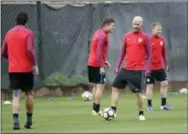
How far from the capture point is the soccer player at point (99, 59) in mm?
18422

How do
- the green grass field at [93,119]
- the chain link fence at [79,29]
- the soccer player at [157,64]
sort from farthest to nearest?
the chain link fence at [79,29] → the soccer player at [157,64] → the green grass field at [93,119]

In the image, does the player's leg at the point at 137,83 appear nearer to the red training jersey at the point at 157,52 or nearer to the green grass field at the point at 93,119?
the green grass field at the point at 93,119

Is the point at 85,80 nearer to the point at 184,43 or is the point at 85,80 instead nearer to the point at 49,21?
the point at 49,21

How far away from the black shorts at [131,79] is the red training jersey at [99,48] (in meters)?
1.09

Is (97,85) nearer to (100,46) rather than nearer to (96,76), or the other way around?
(96,76)

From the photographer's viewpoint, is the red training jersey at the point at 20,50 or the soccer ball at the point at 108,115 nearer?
the red training jersey at the point at 20,50

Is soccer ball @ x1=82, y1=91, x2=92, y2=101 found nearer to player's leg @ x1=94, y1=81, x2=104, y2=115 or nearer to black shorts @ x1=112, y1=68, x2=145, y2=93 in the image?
player's leg @ x1=94, y1=81, x2=104, y2=115

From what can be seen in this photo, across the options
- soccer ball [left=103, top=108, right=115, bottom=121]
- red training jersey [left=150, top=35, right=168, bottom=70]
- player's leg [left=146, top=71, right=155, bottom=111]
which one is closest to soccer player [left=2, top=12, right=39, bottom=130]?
soccer ball [left=103, top=108, right=115, bottom=121]

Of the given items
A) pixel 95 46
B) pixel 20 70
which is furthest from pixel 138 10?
pixel 20 70

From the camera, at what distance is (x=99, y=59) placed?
18.6 metres

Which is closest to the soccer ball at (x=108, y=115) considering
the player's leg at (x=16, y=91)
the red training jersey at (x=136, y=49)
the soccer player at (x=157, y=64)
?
the red training jersey at (x=136, y=49)

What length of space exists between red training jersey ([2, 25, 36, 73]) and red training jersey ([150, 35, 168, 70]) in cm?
545

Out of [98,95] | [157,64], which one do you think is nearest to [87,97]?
[157,64]

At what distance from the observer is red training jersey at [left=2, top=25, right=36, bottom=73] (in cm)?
1564
